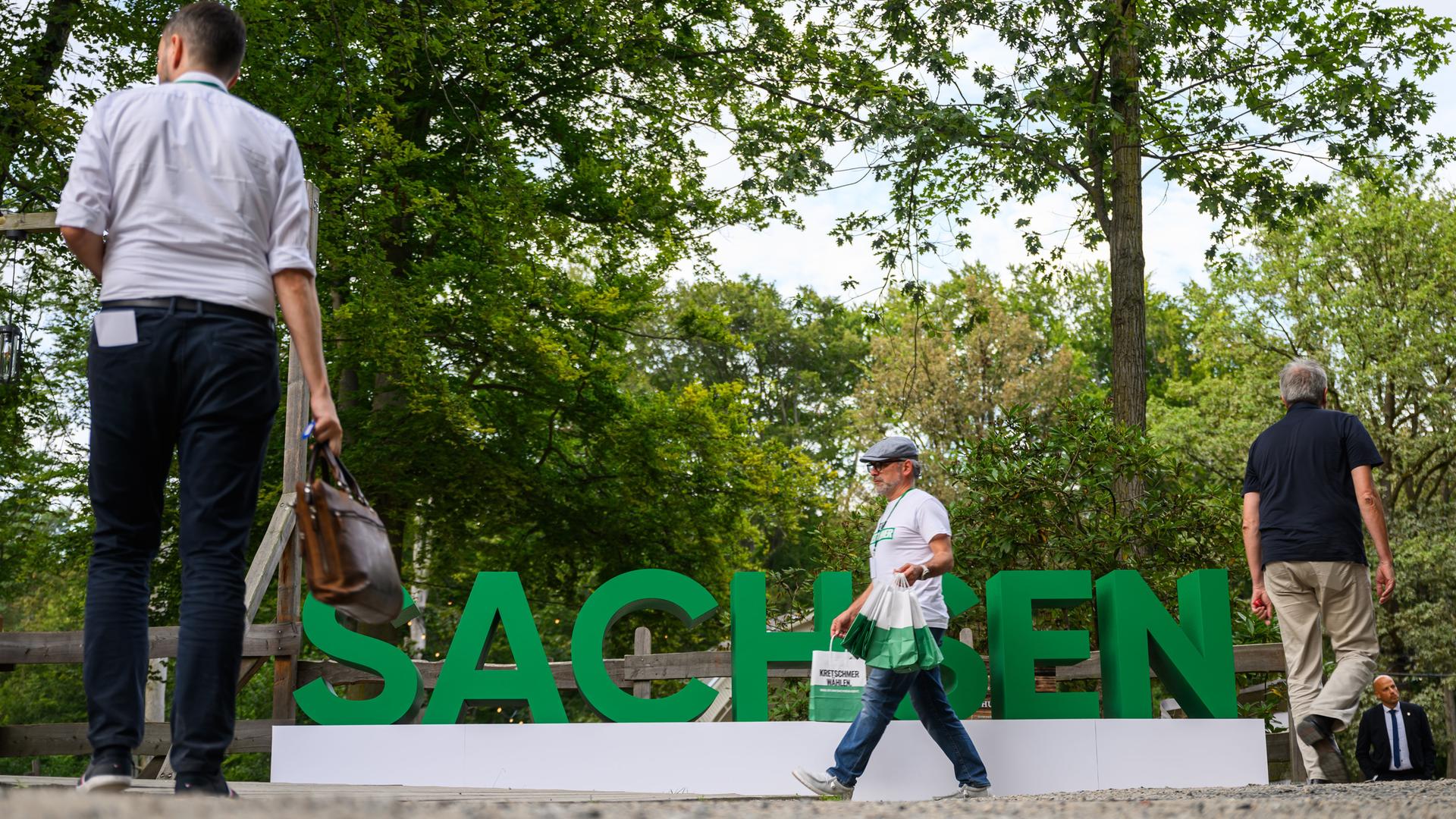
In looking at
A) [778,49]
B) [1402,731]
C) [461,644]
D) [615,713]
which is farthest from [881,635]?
[778,49]

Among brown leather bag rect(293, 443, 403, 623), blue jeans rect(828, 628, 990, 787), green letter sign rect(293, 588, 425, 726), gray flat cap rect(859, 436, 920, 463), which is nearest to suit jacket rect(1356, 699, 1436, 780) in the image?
blue jeans rect(828, 628, 990, 787)

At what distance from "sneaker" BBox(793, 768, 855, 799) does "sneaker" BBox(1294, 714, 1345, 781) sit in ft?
7.36

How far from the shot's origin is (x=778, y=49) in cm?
1681

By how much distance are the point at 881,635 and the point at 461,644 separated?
3238 millimetres

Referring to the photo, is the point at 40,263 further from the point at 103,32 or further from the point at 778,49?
the point at 778,49

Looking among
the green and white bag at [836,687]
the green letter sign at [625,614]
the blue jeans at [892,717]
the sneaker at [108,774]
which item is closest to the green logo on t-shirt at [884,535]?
the blue jeans at [892,717]

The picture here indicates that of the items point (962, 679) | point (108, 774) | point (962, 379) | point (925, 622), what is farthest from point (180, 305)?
point (962, 379)

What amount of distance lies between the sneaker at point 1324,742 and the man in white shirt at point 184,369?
15.6 feet

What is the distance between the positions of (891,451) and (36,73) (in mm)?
11533

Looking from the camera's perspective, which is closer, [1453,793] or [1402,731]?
[1453,793]

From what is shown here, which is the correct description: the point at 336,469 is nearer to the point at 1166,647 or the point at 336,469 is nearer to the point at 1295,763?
the point at 1166,647

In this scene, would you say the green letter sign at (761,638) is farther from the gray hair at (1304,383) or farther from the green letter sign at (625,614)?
the gray hair at (1304,383)

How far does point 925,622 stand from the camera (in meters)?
6.35

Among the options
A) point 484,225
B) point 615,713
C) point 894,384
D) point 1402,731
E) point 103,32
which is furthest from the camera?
point 894,384
